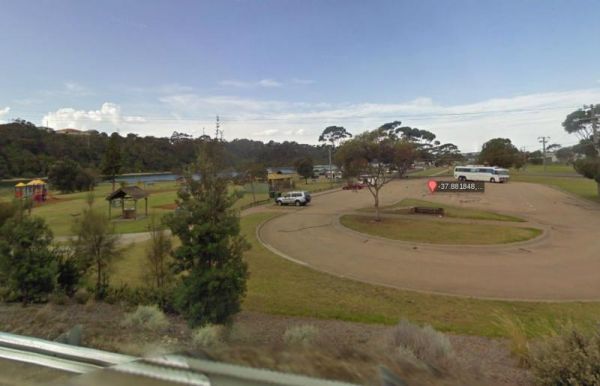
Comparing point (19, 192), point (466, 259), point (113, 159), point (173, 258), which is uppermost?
point (113, 159)

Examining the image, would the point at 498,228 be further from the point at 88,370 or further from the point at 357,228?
the point at 88,370

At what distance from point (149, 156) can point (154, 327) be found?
51610mm

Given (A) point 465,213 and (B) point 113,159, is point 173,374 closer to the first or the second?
(A) point 465,213

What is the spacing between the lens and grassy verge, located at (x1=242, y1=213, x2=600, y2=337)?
8891 millimetres

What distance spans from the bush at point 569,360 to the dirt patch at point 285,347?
1.89 feet

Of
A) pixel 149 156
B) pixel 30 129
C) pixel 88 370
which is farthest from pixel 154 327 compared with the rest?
pixel 30 129

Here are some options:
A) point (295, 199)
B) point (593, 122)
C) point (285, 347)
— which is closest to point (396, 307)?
point (285, 347)

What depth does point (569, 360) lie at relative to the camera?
13.8 ft

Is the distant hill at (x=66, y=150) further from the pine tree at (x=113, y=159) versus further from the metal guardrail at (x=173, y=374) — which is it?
the metal guardrail at (x=173, y=374)

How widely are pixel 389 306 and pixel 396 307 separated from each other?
0.18 metres

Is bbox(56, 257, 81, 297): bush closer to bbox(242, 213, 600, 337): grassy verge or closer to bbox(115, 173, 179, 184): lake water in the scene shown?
bbox(242, 213, 600, 337): grassy verge

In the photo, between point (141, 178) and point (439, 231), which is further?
point (141, 178)

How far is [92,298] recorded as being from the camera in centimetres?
982

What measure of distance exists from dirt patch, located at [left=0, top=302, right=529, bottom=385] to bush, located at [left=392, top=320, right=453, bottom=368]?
208 mm
